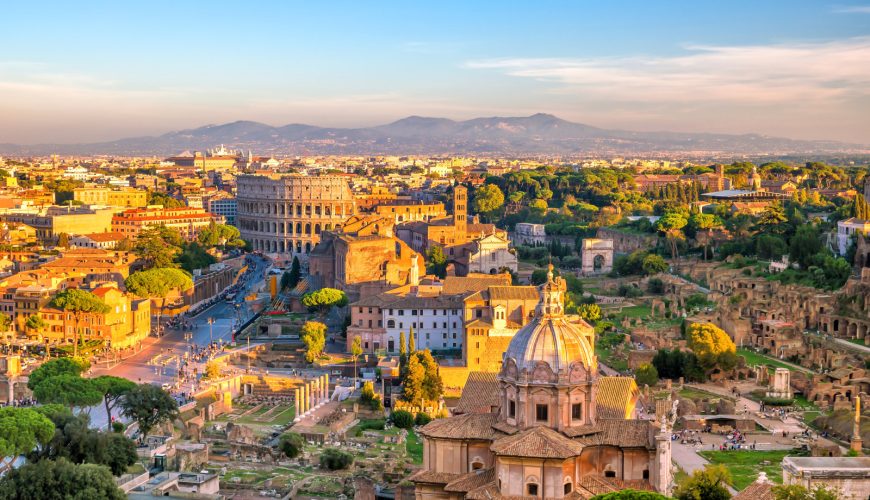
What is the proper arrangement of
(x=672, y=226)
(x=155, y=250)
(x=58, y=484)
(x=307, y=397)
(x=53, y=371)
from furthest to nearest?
(x=672, y=226) → (x=155, y=250) → (x=307, y=397) → (x=53, y=371) → (x=58, y=484)

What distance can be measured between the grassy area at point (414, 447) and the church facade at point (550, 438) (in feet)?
32.5

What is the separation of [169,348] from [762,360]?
1080 inches

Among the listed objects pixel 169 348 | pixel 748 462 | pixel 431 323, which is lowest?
pixel 169 348

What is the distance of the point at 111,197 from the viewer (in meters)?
120

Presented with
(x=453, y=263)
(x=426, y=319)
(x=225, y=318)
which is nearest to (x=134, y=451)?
(x=426, y=319)

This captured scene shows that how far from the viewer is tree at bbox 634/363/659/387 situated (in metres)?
47.4

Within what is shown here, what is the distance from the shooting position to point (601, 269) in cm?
8256

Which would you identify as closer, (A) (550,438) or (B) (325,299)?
(A) (550,438)

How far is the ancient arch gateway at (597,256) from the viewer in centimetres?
8206

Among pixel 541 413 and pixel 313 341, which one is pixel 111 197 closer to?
pixel 313 341

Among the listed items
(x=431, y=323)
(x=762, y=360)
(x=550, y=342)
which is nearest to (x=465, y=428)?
(x=550, y=342)

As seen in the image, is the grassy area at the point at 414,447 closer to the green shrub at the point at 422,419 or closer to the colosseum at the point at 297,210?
the green shrub at the point at 422,419

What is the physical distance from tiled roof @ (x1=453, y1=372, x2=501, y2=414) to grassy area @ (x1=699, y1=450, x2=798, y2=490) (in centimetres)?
806

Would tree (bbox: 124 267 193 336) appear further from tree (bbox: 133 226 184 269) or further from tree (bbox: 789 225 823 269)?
tree (bbox: 789 225 823 269)
